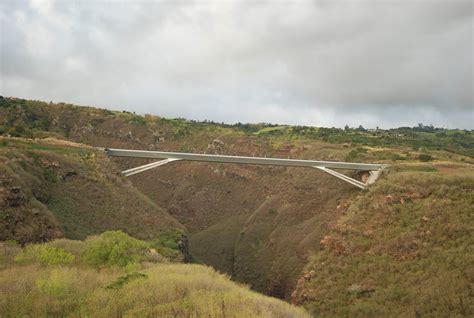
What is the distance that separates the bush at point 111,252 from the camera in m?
21.7

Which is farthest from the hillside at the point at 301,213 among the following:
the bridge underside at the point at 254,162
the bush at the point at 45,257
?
the bush at the point at 45,257

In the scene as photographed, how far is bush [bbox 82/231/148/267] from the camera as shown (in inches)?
853

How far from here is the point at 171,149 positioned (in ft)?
263

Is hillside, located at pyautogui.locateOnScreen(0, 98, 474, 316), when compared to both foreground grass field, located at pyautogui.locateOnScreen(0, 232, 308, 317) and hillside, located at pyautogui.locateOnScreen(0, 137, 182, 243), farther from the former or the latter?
foreground grass field, located at pyautogui.locateOnScreen(0, 232, 308, 317)

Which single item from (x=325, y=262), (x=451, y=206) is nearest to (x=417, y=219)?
(x=451, y=206)

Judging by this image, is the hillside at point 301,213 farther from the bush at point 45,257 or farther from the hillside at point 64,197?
the bush at point 45,257

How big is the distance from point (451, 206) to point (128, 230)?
28.8 meters

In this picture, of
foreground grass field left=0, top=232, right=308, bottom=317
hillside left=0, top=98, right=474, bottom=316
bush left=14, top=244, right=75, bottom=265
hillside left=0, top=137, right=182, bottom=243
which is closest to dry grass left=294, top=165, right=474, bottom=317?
hillside left=0, top=98, right=474, bottom=316

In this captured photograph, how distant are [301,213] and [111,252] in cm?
3739

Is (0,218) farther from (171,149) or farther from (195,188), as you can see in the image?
(171,149)

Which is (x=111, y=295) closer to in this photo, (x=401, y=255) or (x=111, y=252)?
(x=111, y=252)

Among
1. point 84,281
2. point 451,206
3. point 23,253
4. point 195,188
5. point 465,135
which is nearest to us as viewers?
point 84,281

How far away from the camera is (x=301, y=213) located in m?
56.3

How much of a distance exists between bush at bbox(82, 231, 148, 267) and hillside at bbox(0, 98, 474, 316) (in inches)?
418
